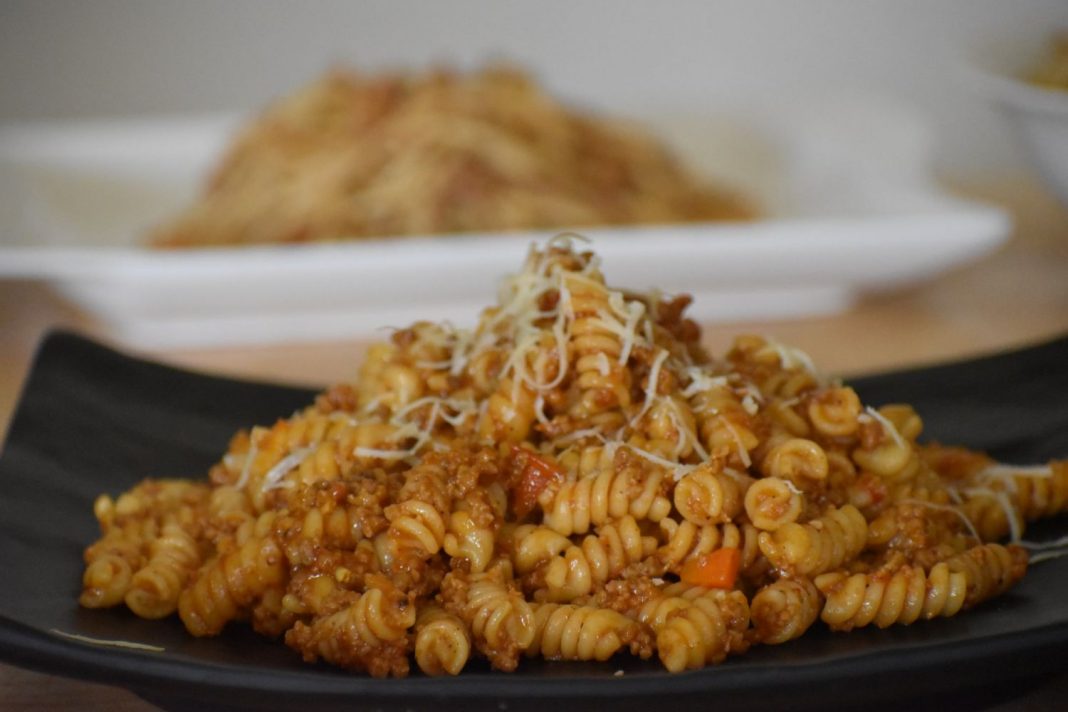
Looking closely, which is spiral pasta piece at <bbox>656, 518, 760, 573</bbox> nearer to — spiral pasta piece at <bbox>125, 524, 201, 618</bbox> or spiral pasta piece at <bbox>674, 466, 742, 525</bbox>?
spiral pasta piece at <bbox>674, 466, 742, 525</bbox>

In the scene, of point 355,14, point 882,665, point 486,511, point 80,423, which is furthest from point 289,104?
point 882,665

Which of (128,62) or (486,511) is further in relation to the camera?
(128,62)

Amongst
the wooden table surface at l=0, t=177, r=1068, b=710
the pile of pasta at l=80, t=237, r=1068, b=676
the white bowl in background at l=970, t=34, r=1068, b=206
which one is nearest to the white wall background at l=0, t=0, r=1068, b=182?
the wooden table surface at l=0, t=177, r=1068, b=710

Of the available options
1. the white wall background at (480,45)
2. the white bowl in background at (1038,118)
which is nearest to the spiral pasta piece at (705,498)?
the white bowl in background at (1038,118)

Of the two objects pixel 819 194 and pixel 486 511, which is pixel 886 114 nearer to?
pixel 819 194

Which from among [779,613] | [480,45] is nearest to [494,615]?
[779,613]

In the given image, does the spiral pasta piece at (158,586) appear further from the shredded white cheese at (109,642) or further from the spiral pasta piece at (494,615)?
the spiral pasta piece at (494,615)

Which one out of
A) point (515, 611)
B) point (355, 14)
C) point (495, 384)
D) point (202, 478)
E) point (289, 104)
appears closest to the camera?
point (515, 611)
